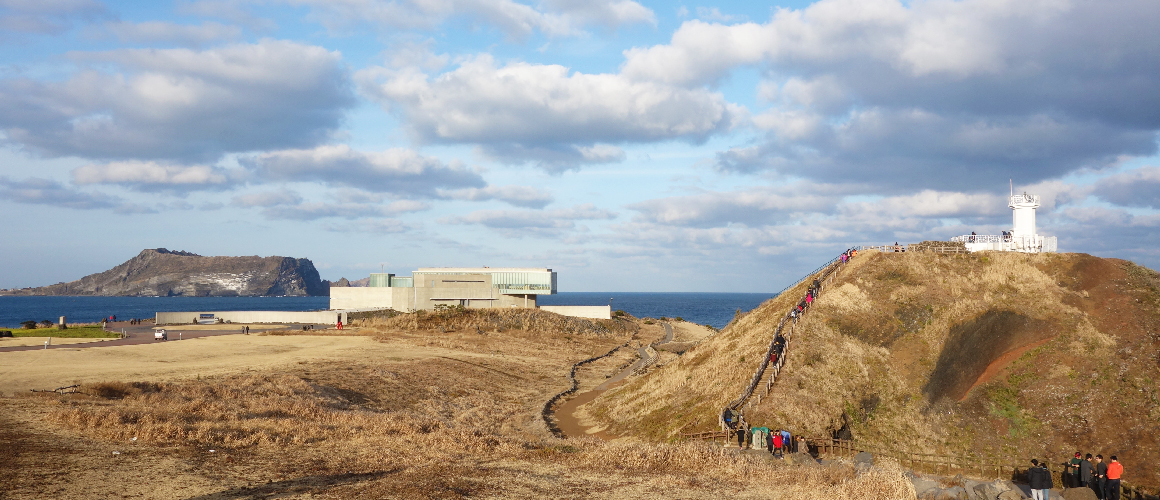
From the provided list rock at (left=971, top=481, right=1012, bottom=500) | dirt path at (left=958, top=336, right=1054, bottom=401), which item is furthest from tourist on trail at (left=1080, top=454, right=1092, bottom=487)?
dirt path at (left=958, top=336, right=1054, bottom=401)

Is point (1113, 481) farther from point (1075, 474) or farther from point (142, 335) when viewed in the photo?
point (142, 335)

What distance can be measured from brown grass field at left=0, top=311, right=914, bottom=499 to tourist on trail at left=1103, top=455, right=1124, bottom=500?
8009 millimetres

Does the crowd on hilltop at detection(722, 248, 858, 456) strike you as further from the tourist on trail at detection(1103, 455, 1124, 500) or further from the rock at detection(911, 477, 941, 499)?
the tourist on trail at detection(1103, 455, 1124, 500)

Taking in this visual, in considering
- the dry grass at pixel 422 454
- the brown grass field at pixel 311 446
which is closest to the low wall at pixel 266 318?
the brown grass field at pixel 311 446

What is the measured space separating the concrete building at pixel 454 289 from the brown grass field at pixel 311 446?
62.4 meters

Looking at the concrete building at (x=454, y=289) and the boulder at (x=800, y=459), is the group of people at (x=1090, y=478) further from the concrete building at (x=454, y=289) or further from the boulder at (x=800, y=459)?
the concrete building at (x=454, y=289)

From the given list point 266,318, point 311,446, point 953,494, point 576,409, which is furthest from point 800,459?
point 266,318

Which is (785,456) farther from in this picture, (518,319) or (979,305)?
(518,319)

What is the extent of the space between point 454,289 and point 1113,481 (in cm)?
10188

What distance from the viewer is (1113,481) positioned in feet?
82.6

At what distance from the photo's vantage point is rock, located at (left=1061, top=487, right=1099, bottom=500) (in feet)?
83.7

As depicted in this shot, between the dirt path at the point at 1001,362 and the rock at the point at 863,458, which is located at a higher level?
the dirt path at the point at 1001,362

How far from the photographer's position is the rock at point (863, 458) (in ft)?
95.7

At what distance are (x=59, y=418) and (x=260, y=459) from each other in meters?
10.6
